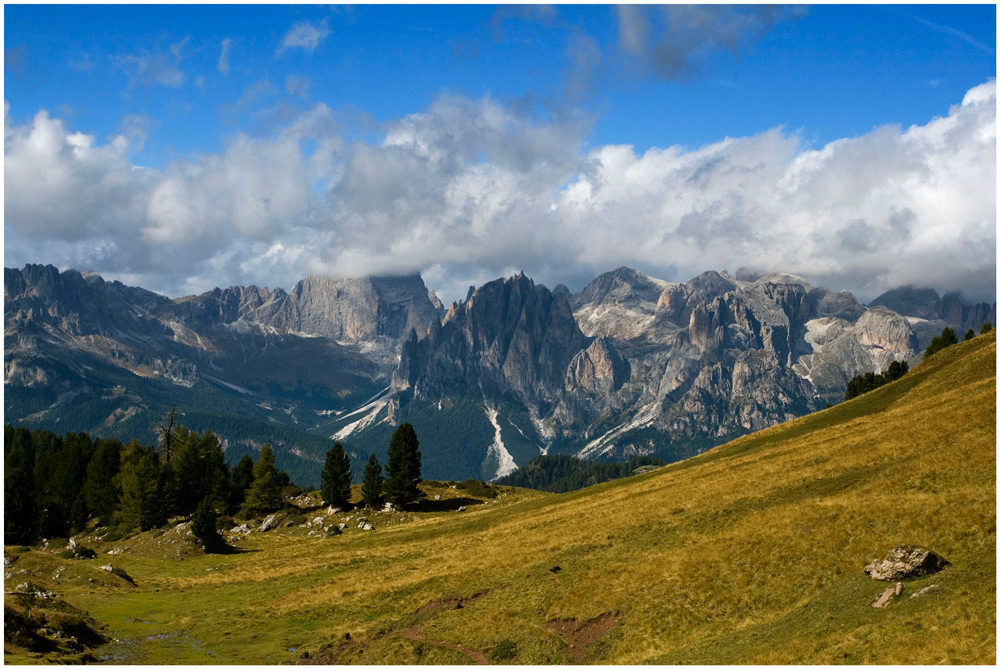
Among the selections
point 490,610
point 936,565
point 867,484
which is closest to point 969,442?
point 867,484

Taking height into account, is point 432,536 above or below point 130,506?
below

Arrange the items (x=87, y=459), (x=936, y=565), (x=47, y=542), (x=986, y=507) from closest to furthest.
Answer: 1. (x=936, y=565)
2. (x=986, y=507)
3. (x=47, y=542)
4. (x=87, y=459)

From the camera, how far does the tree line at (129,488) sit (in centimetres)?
10662

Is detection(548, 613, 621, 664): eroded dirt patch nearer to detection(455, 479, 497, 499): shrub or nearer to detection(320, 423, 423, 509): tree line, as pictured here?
detection(320, 423, 423, 509): tree line

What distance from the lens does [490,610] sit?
53344mm

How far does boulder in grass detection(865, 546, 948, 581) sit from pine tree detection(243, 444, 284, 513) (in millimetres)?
100636

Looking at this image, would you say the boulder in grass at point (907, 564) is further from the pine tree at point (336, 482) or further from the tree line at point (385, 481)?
the pine tree at point (336, 482)

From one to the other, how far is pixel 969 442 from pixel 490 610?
128 feet

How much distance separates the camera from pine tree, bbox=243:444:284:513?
408ft

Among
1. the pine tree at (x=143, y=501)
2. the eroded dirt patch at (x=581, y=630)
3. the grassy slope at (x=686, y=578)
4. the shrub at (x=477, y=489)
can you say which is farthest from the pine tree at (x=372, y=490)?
the eroded dirt patch at (x=581, y=630)

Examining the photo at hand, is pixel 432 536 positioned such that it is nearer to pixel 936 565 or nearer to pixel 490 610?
pixel 490 610

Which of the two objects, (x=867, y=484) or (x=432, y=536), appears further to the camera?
(x=432, y=536)

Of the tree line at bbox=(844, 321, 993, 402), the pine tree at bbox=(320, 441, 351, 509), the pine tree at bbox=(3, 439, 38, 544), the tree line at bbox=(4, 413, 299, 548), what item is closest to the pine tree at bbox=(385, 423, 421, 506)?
the pine tree at bbox=(320, 441, 351, 509)

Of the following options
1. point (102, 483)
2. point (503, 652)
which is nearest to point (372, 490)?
point (102, 483)
